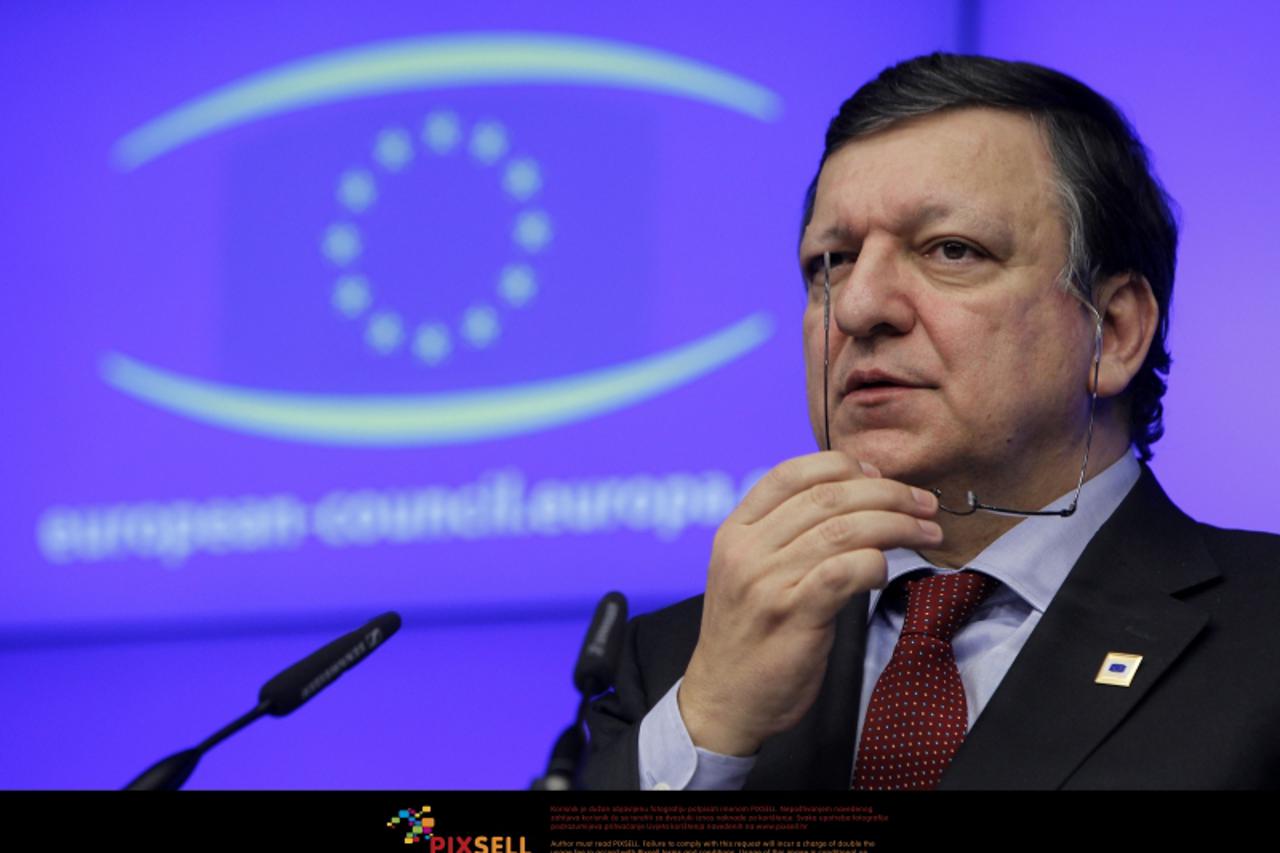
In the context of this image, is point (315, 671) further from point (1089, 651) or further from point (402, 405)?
point (402, 405)

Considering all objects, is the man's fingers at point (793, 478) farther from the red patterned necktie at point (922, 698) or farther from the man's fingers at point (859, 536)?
the red patterned necktie at point (922, 698)

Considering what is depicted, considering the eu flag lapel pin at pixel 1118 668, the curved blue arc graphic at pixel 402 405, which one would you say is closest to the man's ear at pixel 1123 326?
the eu flag lapel pin at pixel 1118 668

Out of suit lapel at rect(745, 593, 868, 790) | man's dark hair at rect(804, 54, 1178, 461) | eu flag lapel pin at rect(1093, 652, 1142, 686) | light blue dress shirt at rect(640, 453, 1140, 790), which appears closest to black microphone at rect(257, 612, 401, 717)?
→ light blue dress shirt at rect(640, 453, 1140, 790)

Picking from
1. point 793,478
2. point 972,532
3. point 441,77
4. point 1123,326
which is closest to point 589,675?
point 793,478

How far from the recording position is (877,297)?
172 cm

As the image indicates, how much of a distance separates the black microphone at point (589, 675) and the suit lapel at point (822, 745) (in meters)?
0.46

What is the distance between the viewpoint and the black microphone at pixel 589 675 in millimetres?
1121

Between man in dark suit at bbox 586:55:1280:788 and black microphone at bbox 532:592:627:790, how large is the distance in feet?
0.95

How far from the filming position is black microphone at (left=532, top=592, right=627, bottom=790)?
3.68 ft

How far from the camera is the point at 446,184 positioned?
2949 millimetres

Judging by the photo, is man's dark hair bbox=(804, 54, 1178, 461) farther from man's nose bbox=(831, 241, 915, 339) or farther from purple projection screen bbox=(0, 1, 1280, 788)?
purple projection screen bbox=(0, 1, 1280, 788)

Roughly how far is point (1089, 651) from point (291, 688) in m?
0.91

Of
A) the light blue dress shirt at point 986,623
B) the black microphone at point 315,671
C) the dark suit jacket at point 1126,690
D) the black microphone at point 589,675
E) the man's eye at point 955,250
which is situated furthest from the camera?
the man's eye at point 955,250

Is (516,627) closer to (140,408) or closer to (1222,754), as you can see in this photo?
(140,408)
